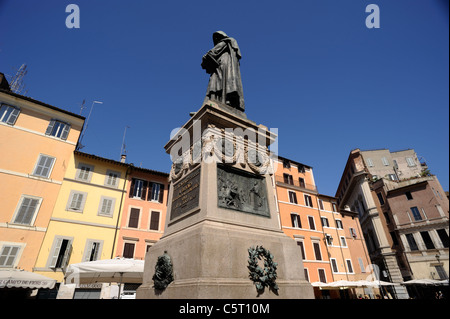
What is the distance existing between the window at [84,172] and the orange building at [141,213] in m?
3.58

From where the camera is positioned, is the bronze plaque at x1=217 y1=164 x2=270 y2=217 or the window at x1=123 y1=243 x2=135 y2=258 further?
the window at x1=123 y1=243 x2=135 y2=258

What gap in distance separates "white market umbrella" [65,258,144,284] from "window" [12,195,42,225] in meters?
12.5

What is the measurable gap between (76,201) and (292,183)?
26.8m

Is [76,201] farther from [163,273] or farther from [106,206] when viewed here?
[163,273]

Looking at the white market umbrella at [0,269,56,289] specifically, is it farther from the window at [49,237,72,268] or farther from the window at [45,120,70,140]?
the window at [45,120,70,140]

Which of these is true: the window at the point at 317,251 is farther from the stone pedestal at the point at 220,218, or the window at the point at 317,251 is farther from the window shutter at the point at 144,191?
the stone pedestal at the point at 220,218

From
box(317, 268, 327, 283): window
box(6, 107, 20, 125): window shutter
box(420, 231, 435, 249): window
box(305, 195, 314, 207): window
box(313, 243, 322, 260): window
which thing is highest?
box(6, 107, 20, 125): window shutter

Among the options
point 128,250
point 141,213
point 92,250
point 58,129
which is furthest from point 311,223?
point 58,129

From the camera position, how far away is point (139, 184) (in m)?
25.3

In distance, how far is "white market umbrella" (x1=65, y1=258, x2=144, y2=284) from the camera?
8883mm

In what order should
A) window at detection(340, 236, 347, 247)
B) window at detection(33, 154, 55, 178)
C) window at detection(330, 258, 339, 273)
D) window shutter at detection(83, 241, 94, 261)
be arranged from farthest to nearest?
window at detection(340, 236, 347, 247), window at detection(330, 258, 339, 273), window at detection(33, 154, 55, 178), window shutter at detection(83, 241, 94, 261)

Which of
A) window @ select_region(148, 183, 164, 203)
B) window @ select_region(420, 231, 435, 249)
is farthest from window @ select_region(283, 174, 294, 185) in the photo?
window @ select_region(420, 231, 435, 249)
